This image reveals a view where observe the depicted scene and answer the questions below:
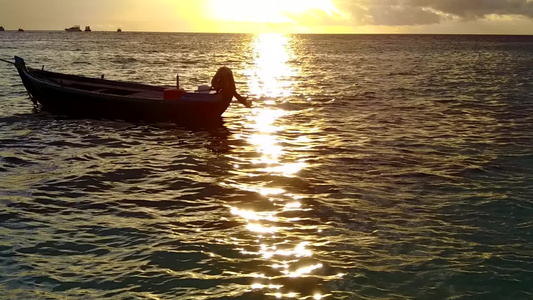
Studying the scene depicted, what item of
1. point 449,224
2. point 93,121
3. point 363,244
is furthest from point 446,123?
point 93,121

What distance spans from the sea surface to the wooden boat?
2.00 feet

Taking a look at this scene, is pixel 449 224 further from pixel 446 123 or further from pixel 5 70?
pixel 5 70

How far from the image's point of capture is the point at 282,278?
25.3 feet

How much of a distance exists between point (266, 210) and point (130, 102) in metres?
11.6

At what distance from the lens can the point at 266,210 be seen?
418 inches

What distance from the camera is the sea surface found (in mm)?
7645

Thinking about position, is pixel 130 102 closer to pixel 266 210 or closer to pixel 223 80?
pixel 223 80

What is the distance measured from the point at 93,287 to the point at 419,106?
22.0 m

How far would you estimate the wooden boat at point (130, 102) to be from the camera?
1986cm

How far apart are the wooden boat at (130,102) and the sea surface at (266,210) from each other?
610 millimetres

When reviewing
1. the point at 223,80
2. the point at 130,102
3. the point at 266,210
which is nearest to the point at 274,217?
the point at 266,210

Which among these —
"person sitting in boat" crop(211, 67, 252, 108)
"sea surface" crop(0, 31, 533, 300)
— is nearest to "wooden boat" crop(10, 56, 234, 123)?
"person sitting in boat" crop(211, 67, 252, 108)

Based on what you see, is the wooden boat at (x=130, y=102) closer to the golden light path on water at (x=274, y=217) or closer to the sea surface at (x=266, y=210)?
the sea surface at (x=266, y=210)

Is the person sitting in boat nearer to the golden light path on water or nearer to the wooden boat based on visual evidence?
the wooden boat
